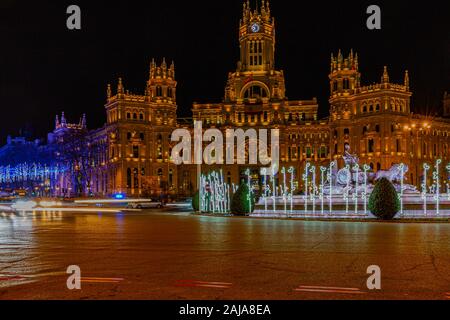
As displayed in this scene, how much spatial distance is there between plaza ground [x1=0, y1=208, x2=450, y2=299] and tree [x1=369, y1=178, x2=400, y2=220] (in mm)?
8838

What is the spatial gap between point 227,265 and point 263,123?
103m

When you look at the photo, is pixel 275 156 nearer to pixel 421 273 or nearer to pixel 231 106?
pixel 231 106

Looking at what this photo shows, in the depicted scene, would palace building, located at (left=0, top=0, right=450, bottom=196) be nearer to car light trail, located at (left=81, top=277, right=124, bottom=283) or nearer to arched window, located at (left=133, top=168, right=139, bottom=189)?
arched window, located at (left=133, top=168, right=139, bottom=189)

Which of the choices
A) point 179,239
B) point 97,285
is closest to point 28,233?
point 179,239

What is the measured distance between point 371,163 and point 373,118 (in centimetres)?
819

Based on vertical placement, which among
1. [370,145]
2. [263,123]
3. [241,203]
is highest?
[263,123]

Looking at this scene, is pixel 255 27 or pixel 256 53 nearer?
pixel 256 53

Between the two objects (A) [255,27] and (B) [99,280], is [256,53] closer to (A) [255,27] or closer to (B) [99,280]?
(A) [255,27]

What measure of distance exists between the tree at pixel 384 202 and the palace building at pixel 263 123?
6960 cm

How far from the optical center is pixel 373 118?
4011 inches

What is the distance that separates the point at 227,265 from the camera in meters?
13.6

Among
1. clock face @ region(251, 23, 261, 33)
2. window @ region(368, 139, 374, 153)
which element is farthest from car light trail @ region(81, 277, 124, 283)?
clock face @ region(251, 23, 261, 33)

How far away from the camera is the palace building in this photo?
336 ft

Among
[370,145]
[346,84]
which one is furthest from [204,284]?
[346,84]
